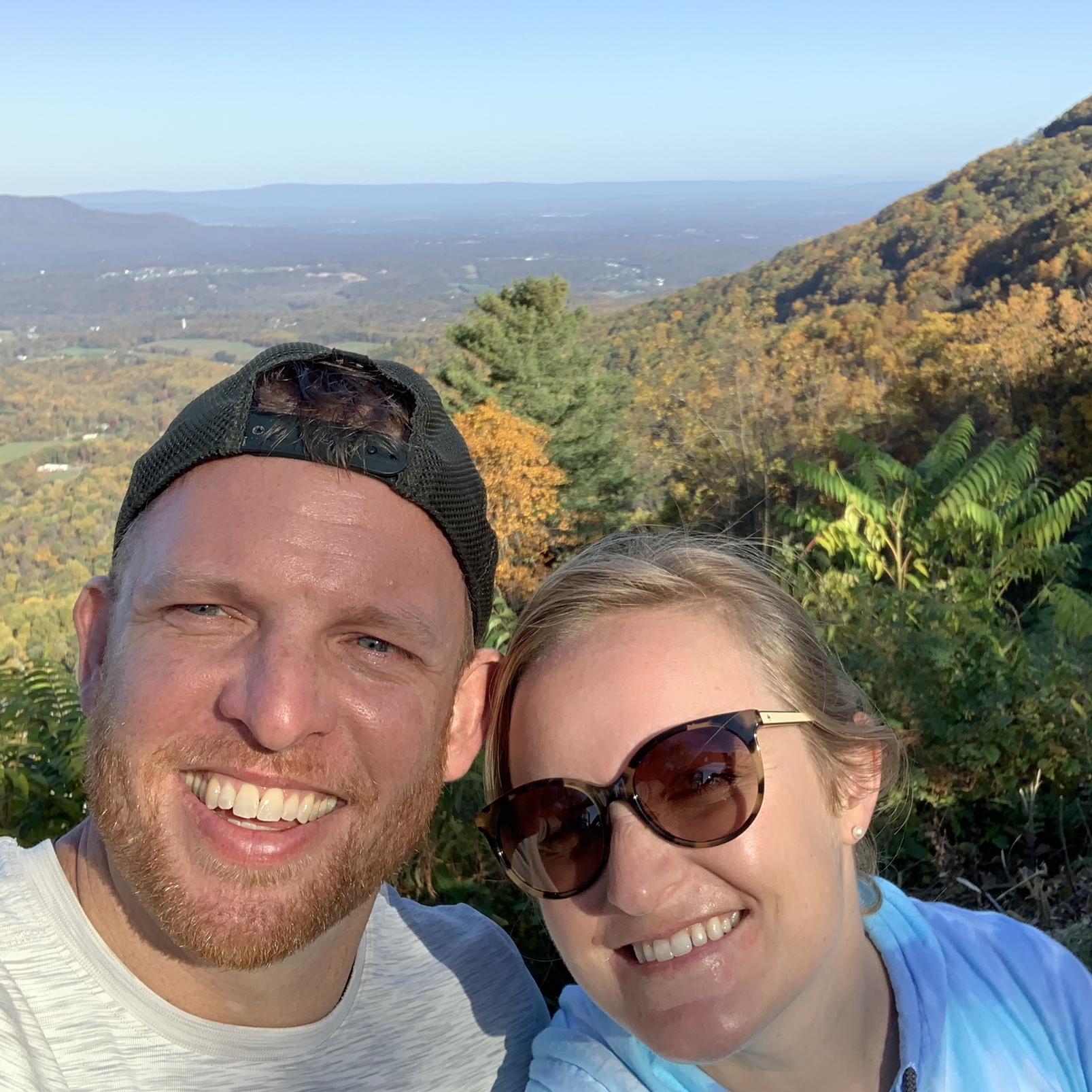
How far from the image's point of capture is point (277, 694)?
1.50 metres

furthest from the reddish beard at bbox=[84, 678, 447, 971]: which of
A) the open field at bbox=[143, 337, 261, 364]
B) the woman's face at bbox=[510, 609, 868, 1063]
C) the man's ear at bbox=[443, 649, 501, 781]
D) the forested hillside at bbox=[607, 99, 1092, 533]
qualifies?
the open field at bbox=[143, 337, 261, 364]

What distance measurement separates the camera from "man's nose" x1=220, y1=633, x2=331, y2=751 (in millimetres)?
1486

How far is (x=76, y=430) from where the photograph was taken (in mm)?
69312

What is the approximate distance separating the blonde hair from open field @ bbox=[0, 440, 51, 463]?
71685 mm

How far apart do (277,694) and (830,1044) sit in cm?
109

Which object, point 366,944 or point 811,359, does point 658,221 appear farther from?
point 366,944

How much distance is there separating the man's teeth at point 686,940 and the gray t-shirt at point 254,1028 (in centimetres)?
55

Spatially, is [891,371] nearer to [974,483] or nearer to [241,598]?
[974,483]

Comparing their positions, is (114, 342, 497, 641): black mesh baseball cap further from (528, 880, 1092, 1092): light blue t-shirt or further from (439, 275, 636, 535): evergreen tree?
(439, 275, 636, 535): evergreen tree

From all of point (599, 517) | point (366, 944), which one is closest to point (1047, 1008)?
point (366, 944)

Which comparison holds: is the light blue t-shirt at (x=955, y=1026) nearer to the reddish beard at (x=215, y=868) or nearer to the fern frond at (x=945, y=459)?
the reddish beard at (x=215, y=868)

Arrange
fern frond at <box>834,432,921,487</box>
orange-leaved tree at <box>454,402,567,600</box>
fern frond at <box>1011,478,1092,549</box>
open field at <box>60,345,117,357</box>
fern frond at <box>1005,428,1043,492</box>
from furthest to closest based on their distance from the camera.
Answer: open field at <box>60,345,117,357</box>
orange-leaved tree at <box>454,402,567,600</box>
fern frond at <box>834,432,921,487</box>
fern frond at <box>1005,428,1043,492</box>
fern frond at <box>1011,478,1092,549</box>

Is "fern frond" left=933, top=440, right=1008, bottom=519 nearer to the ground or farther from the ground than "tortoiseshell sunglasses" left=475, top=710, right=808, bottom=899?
nearer to the ground

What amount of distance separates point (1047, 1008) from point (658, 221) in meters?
178
